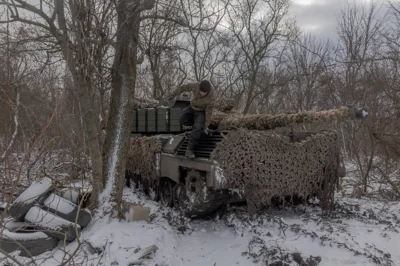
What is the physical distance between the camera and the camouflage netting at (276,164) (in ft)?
21.9

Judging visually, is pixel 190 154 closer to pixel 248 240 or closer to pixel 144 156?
pixel 248 240

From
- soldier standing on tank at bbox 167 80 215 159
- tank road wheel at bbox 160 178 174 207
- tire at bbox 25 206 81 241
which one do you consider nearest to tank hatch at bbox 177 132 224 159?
soldier standing on tank at bbox 167 80 215 159

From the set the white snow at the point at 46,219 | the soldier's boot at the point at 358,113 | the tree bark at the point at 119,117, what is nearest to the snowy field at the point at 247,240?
the white snow at the point at 46,219

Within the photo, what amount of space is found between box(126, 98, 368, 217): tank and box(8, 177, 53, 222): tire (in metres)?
2.49

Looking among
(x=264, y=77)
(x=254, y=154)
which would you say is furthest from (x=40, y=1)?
(x=264, y=77)

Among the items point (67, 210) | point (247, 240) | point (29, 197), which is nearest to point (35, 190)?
point (29, 197)

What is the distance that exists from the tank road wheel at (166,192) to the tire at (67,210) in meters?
2.54

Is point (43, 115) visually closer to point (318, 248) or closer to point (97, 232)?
point (97, 232)

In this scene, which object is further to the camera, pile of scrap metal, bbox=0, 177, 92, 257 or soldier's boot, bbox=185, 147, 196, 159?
soldier's boot, bbox=185, 147, 196, 159

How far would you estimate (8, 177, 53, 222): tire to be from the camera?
5521 mm

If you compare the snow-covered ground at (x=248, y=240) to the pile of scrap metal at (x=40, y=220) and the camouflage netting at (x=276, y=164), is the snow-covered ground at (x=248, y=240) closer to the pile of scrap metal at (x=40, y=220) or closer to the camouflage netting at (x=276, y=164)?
the pile of scrap metal at (x=40, y=220)

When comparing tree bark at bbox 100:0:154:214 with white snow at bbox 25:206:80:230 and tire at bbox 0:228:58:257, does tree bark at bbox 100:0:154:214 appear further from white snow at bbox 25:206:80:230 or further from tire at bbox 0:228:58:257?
tire at bbox 0:228:58:257

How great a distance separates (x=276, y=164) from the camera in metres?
6.95

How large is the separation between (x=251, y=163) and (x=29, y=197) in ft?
11.6
